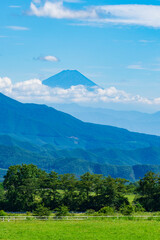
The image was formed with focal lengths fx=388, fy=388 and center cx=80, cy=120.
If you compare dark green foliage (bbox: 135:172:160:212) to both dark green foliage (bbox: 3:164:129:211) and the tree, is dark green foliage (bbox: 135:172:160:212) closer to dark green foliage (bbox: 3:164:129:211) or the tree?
dark green foliage (bbox: 3:164:129:211)

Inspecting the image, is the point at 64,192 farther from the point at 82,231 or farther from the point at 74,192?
the point at 82,231

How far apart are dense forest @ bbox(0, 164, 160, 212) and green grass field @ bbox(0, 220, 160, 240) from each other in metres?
28.3

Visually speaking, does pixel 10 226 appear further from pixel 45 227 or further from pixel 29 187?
pixel 29 187

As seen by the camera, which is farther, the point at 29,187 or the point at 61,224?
the point at 29,187

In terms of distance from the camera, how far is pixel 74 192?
72.1 metres

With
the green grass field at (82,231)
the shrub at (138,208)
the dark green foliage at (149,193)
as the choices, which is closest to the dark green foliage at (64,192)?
the dark green foliage at (149,193)

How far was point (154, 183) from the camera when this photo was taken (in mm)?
68750

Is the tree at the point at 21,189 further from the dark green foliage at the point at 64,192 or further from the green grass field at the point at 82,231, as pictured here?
the green grass field at the point at 82,231

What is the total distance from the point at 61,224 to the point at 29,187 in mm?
35993

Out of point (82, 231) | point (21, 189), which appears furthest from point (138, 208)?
point (82, 231)

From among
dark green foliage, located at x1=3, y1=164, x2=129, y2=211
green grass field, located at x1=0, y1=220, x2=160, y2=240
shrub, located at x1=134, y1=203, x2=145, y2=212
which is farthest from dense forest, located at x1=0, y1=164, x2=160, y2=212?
green grass field, located at x1=0, y1=220, x2=160, y2=240

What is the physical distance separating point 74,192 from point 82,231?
37655 millimetres

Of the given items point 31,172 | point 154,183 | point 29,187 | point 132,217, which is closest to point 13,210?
point 29,187

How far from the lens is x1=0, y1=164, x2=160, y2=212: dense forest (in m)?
68.2
